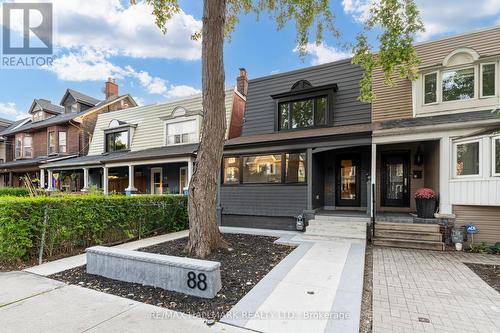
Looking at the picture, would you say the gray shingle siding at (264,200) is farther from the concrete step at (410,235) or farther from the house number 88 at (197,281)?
the house number 88 at (197,281)

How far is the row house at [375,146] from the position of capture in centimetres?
672

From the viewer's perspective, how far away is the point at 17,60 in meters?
9.58

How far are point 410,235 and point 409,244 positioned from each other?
0.27 m

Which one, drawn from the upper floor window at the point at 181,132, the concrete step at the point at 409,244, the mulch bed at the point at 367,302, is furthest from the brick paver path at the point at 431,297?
the upper floor window at the point at 181,132

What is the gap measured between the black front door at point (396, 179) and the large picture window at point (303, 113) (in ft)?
9.34

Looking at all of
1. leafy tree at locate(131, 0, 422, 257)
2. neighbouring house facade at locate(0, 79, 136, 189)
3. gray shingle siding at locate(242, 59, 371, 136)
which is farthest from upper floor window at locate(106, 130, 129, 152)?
leafy tree at locate(131, 0, 422, 257)

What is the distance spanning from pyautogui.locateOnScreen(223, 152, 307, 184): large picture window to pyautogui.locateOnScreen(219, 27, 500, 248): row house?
0.12 ft

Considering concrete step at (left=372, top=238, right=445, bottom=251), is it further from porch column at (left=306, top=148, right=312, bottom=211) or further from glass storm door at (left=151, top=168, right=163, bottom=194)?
glass storm door at (left=151, top=168, right=163, bottom=194)

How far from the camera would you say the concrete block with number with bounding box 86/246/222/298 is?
350 cm

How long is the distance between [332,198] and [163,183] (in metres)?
9.57

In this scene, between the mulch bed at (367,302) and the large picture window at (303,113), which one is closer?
the mulch bed at (367,302)

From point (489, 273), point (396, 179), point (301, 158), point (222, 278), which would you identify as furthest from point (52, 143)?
point (489, 273)

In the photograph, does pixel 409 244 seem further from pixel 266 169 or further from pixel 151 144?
pixel 151 144

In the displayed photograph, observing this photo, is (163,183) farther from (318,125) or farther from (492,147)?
(492,147)
